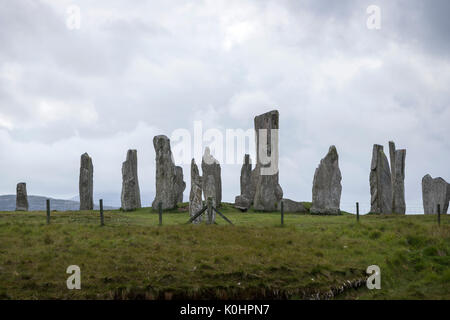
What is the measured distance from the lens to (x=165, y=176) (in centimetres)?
3419

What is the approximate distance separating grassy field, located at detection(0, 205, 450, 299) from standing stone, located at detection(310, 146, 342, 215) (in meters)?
11.4

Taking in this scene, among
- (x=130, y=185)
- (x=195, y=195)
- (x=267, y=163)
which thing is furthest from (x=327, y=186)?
(x=130, y=185)

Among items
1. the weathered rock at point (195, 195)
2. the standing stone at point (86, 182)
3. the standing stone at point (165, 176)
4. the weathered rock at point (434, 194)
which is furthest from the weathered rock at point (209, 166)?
the weathered rock at point (434, 194)

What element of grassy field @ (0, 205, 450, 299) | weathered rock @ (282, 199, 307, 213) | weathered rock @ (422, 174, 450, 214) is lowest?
grassy field @ (0, 205, 450, 299)

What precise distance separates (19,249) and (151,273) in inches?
219

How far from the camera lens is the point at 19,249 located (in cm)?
1549

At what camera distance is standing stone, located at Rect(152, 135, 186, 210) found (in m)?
33.8

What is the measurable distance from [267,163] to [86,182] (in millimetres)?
15185

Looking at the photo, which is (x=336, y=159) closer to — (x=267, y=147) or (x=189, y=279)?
(x=267, y=147)

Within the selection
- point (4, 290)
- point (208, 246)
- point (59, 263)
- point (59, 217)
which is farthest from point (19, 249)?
point (59, 217)

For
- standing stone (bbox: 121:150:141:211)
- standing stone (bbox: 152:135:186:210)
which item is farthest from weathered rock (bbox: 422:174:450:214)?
standing stone (bbox: 121:150:141:211)

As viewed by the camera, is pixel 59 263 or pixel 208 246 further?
pixel 208 246

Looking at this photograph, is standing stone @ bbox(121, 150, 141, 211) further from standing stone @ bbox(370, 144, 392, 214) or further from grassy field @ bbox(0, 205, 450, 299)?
standing stone @ bbox(370, 144, 392, 214)

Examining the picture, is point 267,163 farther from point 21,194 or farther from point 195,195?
point 21,194
